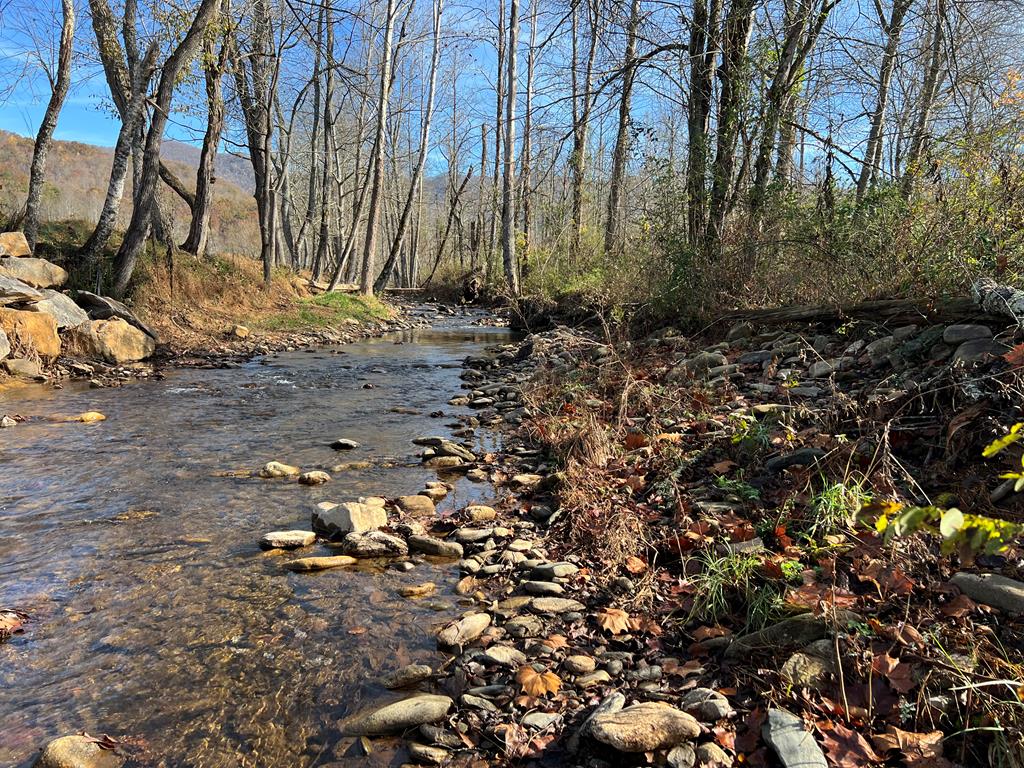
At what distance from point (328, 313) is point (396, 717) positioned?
15.4 metres

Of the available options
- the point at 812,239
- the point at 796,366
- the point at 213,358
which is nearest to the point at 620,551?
the point at 796,366

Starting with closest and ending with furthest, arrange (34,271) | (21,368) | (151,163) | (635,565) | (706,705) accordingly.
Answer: (706,705) < (635,565) < (21,368) < (34,271) < (151,163)

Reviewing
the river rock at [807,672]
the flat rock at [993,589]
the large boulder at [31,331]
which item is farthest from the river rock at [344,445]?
the large boulder at [31,331]

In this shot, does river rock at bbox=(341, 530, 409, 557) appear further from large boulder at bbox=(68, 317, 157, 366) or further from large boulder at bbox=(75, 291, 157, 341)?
large boulder at bbox=(75, 291, 157, 341)

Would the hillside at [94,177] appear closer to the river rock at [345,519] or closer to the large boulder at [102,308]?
the large boulder at [102,308]

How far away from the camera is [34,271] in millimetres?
9680

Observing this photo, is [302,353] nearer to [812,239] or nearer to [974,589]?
[812,239]

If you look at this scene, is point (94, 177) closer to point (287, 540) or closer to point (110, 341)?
point (110, 341)

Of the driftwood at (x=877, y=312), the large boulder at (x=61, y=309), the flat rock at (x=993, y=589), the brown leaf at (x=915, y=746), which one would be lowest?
the brown leaf at (x=915, y=746)

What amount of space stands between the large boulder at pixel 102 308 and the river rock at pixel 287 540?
806 centimetres

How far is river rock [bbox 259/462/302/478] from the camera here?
4.85 meters

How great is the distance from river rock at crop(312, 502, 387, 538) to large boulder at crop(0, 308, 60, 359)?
6831 mm

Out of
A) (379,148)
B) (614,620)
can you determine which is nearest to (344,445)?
(614,620)

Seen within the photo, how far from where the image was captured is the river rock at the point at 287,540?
143 inches
